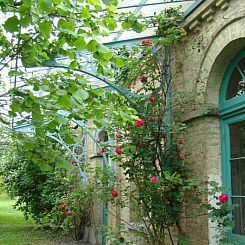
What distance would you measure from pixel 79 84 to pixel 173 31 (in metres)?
2.89

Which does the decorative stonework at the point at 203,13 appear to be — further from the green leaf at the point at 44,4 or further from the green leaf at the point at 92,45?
the green leaf at the point at 44,4

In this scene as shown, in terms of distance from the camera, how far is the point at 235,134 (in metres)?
5.51

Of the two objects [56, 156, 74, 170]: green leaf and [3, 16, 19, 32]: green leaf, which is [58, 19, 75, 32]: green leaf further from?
[56, 156, 74, 170]: green leaf

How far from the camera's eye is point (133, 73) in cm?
641

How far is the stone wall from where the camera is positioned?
212 inches

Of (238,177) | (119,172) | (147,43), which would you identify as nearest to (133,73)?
(147,43)

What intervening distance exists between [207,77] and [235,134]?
3.13ft

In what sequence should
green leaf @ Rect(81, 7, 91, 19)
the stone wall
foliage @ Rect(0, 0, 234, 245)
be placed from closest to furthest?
green leaf @ Rect(81, 7, 91, 19) < foliage @ Rect(0, 0, 234, 245) < the stone wall

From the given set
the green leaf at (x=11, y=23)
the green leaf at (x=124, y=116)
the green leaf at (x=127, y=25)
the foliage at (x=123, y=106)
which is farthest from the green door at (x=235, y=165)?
the green leaf at (x=11, y=23)

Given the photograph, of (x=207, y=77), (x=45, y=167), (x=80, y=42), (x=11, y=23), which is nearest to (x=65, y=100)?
(x=80, y=42)

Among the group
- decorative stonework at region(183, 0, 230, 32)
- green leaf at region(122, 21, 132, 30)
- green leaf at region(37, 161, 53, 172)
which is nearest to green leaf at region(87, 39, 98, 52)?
green leaf at region(122, 21, 132, 30)

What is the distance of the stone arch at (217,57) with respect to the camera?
522 centimetres

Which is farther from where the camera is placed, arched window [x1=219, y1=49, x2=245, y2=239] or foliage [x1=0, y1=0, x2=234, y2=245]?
arched window [x1=219, y1=49, x2=245, y2=239]

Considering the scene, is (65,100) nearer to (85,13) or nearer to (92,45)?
(92,45)
